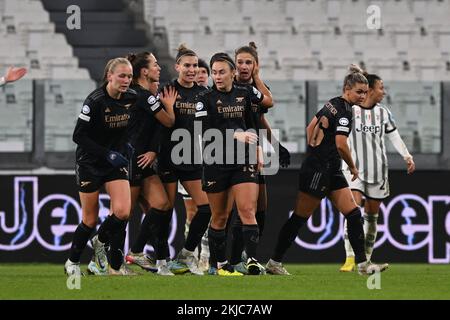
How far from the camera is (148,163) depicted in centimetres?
1016

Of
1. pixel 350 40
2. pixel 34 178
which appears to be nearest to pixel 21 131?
pixel 34 178

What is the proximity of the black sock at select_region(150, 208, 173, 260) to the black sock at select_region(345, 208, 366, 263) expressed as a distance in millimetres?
1534

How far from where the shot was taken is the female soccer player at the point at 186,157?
10172 millimetres

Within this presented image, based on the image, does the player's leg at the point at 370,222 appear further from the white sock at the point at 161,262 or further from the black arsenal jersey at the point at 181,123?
the white sock at the point at 161,262

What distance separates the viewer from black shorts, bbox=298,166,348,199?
33.2 feet

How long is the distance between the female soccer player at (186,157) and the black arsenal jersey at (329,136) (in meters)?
0.98

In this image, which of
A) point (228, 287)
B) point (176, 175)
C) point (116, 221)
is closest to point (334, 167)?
point (176, 175)

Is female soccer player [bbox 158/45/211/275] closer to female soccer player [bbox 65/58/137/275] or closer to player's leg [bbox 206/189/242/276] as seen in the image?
player's leg [bbox 206/189/242/276]

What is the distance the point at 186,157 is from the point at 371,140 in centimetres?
235
